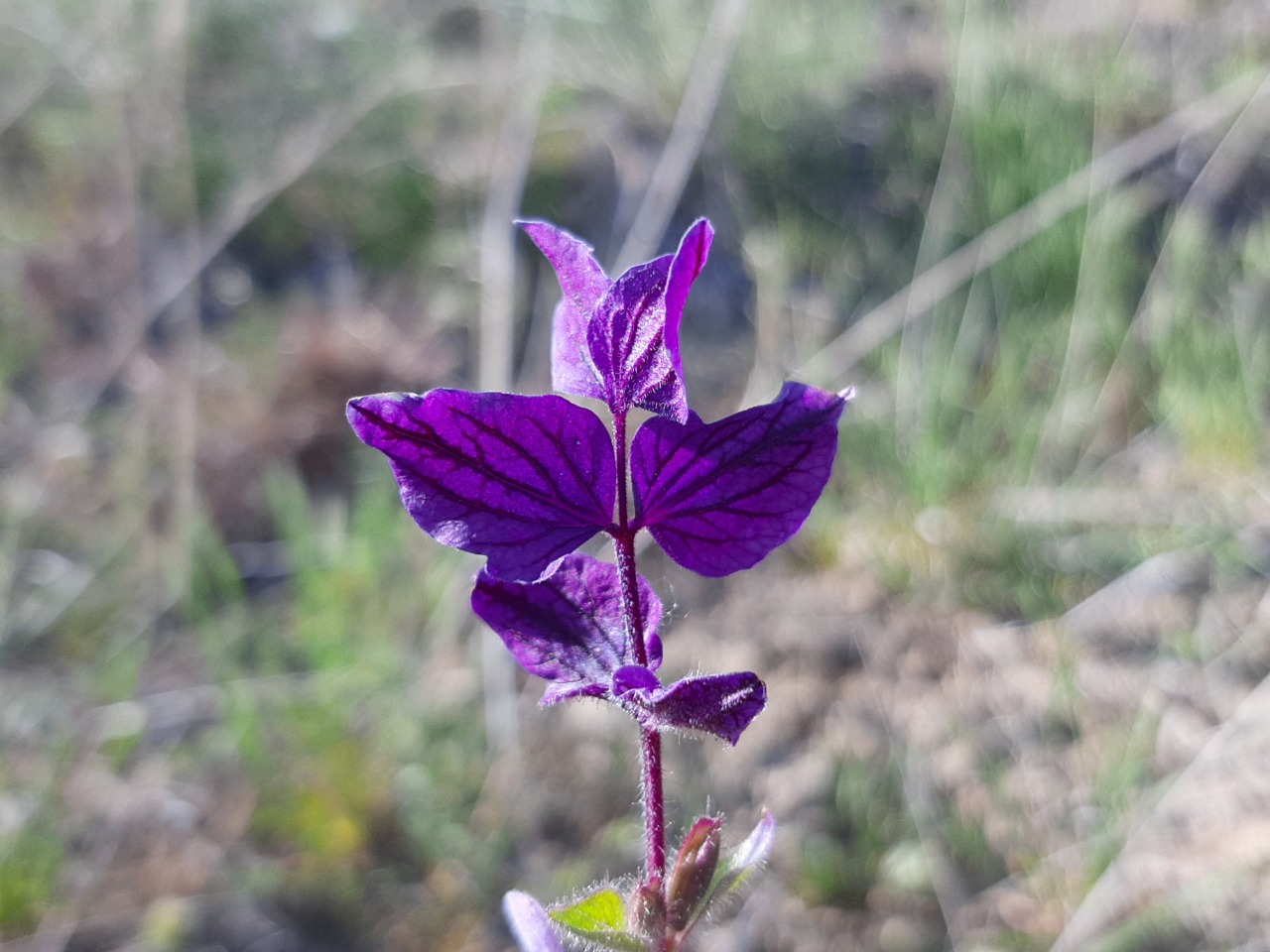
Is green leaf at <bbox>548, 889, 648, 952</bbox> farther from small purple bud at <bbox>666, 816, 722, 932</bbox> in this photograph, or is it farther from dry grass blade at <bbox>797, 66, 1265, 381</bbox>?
dry grass blade at <bbox>797, 66, 1265, 381</bbox>

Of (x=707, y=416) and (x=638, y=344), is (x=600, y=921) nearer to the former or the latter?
(x=638, y=344)

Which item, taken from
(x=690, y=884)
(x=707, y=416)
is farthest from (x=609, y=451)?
(x=707, y=416)

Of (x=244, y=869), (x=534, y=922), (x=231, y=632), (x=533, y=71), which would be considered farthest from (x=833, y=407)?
(x=533, y=71)

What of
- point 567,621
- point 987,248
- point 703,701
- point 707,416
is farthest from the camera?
point 707,416

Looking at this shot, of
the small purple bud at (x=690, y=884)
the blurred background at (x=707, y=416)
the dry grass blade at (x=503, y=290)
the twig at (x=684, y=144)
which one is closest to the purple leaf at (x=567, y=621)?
the small purple bud at (x=690, y=884)

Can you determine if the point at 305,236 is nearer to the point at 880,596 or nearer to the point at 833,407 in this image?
the point at 880,596

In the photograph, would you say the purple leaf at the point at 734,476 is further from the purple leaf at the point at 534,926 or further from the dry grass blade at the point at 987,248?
the dry grass blade at the point at 987,248
